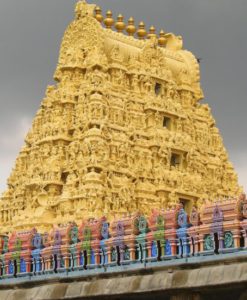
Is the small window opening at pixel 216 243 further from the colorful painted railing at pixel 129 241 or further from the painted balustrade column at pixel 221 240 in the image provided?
the painted balustrade column at pixel 221 240

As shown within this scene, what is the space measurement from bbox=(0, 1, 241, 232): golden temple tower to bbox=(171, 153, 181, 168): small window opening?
0.05 meters

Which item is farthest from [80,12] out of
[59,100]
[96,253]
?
Result: [96,253]

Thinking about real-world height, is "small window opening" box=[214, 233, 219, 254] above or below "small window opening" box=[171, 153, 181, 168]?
below

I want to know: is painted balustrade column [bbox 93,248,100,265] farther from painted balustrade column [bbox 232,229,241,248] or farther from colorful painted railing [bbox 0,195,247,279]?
painted balustrade column [bbox 232,229,241,248]

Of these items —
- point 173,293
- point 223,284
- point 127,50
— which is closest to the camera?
point 223,284

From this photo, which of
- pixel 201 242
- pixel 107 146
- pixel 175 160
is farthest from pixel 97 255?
pixel 175 160

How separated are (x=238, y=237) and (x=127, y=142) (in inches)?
737

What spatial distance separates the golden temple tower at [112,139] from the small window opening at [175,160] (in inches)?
1.9

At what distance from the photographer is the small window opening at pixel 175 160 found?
40000 millimetres

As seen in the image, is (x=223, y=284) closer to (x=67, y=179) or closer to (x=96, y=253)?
(x=96, y=253)

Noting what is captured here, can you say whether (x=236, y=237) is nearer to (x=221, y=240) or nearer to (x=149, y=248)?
(x=221, y=240)

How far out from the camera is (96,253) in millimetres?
23141

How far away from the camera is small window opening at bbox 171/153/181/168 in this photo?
40.0 meters

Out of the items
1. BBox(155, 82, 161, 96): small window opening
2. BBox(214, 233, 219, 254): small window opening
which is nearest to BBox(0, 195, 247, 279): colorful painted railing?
BBox(214, 233, 219, 254): small window opening
